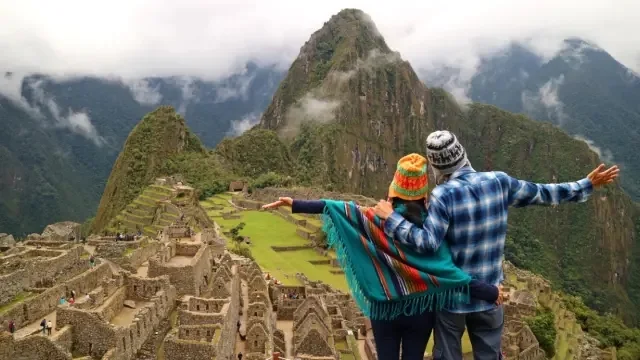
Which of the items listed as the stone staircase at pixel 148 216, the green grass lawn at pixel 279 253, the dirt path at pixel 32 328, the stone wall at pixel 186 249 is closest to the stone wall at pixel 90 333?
the dirt path at pixel 32 328

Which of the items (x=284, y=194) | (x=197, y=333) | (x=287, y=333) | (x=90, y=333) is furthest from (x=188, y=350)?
(x=284, y=194)

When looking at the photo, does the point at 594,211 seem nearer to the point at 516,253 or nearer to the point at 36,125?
the point at 516,253

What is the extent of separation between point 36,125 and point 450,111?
140 meters

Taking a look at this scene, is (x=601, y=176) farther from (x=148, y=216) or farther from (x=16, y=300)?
(x=148, y=216)

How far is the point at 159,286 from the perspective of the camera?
1591cm

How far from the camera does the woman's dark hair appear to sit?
5207mm

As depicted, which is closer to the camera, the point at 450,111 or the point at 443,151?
the point at 443,151

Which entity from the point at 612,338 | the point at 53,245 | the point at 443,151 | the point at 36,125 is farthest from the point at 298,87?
the point at 443,151

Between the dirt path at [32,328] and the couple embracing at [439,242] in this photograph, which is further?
the dirt path at [32,328]

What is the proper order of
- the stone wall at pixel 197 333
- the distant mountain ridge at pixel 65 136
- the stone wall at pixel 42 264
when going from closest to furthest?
the stone wall at pixel 197 333 → the stone wall at pixel 42 264 → the distant mountain ridge at pixel 65 136

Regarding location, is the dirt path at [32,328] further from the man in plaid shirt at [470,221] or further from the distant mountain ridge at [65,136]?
the distant mountain ridge at [65,136]

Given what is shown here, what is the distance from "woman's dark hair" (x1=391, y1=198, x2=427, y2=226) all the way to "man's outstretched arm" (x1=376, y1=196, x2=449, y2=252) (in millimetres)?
157

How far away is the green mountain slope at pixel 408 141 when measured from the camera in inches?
5044

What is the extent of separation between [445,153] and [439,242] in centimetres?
85
